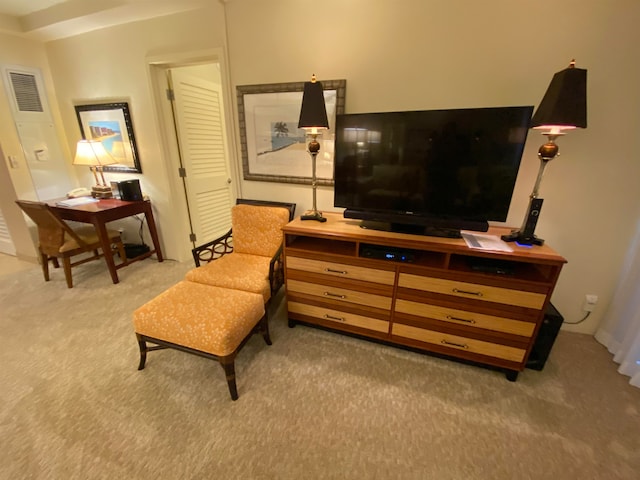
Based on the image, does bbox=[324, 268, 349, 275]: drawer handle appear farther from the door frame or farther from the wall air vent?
the wall air vent

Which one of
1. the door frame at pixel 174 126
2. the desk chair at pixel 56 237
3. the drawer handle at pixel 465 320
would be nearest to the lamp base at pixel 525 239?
the drawer handle at pixel 465 320

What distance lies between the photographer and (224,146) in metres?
3.62

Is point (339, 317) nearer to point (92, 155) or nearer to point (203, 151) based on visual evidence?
point (203, 151)

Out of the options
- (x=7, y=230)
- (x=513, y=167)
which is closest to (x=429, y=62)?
(x=513, y=167)

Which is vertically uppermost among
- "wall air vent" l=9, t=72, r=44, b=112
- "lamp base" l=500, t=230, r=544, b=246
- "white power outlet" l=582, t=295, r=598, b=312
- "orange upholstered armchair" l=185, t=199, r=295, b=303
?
"wall air vent" l=9, t=72, r=44, b=112

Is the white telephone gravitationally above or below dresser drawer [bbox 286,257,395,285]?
above

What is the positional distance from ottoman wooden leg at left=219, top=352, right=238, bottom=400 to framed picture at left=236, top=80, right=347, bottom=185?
1511 millimetres

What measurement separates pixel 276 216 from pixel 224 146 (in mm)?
1941

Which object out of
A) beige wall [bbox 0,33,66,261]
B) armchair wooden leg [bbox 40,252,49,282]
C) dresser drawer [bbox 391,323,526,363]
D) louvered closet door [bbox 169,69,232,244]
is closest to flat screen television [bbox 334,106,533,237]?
dresser drawer [bbox 391,323,526,363]

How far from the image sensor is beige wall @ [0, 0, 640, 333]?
161cm

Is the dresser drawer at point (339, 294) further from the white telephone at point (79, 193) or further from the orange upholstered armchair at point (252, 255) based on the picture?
the white telephone at point (79, 193)

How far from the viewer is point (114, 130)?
2990mm

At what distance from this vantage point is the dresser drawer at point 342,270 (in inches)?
69.2

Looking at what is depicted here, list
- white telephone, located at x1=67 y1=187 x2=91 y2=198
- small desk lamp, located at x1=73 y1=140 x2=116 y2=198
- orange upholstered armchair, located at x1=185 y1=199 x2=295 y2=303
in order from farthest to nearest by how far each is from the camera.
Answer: white telephone, located at x1=67 y1=187 x2=91 y2=198
small desk lamp, located at x1=73 y1=140 x2=116 y2=198
orange upholstered armchair, located at x1=185 y1=199 x2=295 y2=303
